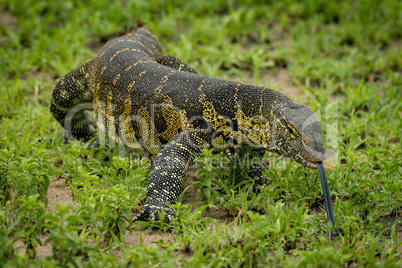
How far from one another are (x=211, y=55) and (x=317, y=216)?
4.22 m

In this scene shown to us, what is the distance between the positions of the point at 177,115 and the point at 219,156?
36.0 inches

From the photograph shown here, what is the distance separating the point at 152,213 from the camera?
3.96m

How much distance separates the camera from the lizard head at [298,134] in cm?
381

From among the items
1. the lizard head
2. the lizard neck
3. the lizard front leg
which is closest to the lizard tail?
the lizard front leg

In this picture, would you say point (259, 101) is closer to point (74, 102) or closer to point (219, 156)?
point (219, 156)

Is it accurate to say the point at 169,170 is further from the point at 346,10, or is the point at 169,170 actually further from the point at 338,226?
the point at 346,10

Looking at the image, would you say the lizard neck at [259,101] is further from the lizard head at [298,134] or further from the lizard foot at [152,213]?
the lizard foot at [152,213]

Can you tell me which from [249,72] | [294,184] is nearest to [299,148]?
[294,184]

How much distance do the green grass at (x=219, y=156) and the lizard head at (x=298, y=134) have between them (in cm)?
49

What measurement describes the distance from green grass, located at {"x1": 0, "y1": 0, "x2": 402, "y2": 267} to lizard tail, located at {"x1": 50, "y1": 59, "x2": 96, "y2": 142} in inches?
11.0

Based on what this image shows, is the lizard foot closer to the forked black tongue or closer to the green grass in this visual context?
the green grass

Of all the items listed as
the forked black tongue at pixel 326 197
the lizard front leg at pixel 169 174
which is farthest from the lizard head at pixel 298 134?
the lizard front leg at pixel 169 174

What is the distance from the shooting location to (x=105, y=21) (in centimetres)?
858

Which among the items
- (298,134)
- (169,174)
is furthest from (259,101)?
(169,174)
